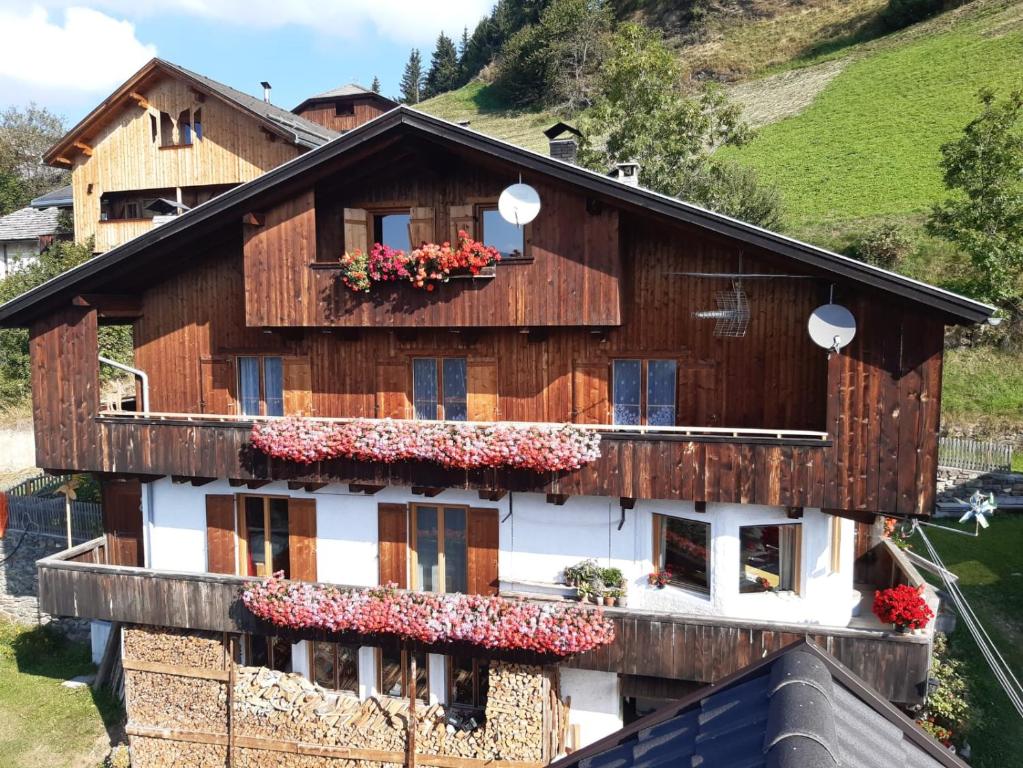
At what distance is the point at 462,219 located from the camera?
42.9ft

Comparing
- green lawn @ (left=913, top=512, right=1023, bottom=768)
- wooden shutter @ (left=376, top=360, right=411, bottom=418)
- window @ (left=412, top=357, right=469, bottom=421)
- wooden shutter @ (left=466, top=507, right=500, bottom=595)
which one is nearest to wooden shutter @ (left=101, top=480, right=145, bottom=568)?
wooden shutter @ (left=376, top=360, right=411, bottom=418)

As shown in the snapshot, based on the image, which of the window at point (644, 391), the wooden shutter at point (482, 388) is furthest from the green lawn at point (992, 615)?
the wooden shutter at point (482, 388)

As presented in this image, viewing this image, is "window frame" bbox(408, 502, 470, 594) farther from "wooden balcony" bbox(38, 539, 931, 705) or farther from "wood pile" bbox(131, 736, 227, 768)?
"wood pile" bbox(131, 736, 227, 768)

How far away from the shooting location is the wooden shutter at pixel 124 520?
15.5 m

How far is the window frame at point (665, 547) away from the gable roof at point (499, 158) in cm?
460

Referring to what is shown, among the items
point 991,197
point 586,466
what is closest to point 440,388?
point 586,466

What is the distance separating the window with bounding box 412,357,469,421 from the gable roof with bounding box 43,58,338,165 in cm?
1528

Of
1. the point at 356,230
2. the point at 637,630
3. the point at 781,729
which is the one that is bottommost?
the point at 637,630

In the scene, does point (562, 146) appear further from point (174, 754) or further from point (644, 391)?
point (174, 754)

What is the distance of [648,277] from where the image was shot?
12.6 m

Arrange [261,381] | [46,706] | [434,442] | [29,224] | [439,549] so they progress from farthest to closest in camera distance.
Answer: [29,224] → [46,706] → [261,381] → [439,549] → [434,442]

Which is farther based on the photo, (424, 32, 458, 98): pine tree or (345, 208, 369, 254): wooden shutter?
(424, 32, 458, 98): pine tree

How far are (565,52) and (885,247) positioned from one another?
50.0 metres

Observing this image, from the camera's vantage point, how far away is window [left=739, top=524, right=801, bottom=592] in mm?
11750
